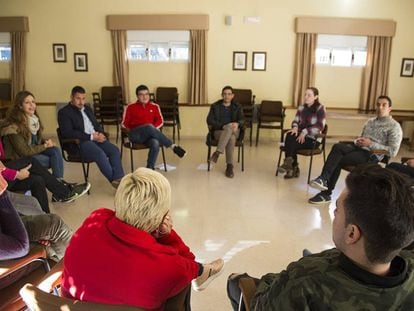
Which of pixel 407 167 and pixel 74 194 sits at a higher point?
pixel 407 167

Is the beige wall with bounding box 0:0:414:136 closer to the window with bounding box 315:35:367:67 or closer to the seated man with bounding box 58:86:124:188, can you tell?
the window with bounding box 315:35:367:67

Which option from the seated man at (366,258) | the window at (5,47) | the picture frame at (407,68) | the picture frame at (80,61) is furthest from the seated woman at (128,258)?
the window at (5,47)

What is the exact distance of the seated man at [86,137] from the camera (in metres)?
3.88

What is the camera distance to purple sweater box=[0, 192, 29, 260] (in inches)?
65.6

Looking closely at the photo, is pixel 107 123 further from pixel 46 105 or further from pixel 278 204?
pixel 278 204

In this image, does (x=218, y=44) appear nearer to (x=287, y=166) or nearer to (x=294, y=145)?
(x=294, y=145)

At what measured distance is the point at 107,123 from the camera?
263 inches

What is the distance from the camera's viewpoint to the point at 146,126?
14.8 ft

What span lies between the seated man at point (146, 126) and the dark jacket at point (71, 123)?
0.66 m

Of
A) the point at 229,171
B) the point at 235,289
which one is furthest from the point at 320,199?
the point at 235,289

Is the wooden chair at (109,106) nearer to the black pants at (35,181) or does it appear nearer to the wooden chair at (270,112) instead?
the wooden chair at (270,112)

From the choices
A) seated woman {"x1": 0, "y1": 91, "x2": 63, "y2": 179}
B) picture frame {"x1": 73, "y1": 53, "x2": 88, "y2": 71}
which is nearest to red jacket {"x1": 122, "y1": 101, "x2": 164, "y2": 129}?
seated woman {"x1": 0, "y1": 91, "x2": 63, "y2": 179}

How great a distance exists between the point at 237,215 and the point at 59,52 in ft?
17.1

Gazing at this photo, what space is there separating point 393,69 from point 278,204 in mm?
4458
